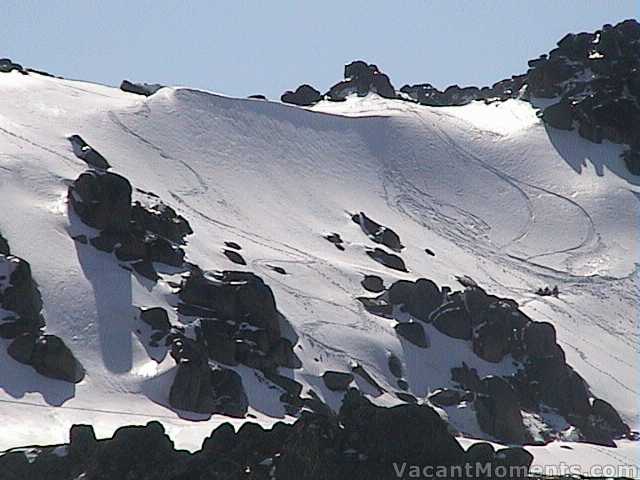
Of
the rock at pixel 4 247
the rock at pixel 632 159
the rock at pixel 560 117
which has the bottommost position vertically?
the rock at pixel 4 247

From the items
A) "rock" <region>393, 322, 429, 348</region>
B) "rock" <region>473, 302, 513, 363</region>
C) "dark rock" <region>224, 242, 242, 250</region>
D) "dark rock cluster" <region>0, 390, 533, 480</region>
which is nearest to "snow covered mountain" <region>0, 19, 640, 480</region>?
"rock" <region>393, 322, 429, 348</region>

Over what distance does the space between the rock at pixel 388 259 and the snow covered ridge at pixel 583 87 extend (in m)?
36.9

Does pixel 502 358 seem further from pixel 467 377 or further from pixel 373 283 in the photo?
pixel 373 283

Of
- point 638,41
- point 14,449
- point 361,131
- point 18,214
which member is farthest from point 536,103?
point 14,449

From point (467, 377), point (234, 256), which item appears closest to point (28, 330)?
point (234, 256)

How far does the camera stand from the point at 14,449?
4406 centimetres

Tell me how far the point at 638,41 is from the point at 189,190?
204ft

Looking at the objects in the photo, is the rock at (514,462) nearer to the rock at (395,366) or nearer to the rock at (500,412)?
the rock at (500,412)

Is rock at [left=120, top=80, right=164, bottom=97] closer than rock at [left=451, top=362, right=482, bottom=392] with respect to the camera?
No

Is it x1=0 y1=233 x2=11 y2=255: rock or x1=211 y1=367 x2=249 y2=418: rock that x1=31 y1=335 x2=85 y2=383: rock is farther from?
x1=0 y1=233 x2=11 y2=255: rock

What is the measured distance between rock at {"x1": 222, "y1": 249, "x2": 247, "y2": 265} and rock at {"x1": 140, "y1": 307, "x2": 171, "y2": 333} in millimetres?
11740

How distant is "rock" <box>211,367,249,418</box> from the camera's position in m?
59.5

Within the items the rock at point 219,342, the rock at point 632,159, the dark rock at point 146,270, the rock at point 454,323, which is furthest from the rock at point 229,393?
the rock at point 632,159

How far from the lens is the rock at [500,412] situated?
217ft
